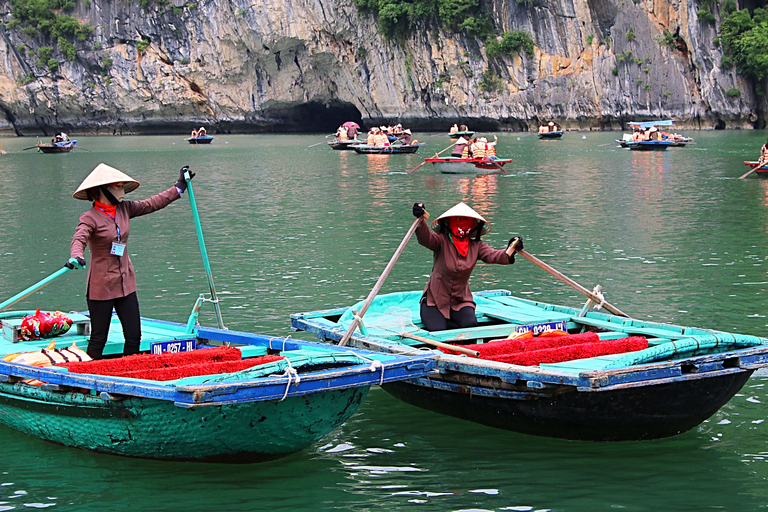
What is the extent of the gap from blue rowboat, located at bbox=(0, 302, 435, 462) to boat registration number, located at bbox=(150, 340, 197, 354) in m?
0.77

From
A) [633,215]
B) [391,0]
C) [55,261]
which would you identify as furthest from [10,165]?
[391,0]

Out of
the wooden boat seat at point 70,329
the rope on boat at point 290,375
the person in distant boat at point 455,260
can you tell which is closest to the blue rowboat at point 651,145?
the person in distant boat at point 455,260

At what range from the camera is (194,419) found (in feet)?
17.6

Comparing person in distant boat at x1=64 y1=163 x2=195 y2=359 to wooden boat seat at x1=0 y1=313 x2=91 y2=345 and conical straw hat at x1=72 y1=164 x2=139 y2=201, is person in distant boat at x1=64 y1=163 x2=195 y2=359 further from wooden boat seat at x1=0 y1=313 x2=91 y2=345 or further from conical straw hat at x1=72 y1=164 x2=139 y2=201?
wooden boat seat at x1=0 y1=313 x2=91 y2=345

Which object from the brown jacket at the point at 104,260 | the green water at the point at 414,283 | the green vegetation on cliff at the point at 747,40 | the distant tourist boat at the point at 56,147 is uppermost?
the green vegetation on cliff at the point at 747,40

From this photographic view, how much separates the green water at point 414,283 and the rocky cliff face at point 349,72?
84.9 ft

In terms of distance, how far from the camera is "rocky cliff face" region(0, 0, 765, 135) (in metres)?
55.2

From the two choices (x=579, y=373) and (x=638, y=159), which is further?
(x=638, y=159)

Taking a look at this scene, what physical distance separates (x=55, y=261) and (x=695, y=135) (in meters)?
44.0

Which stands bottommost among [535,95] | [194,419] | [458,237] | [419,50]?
[194,419]

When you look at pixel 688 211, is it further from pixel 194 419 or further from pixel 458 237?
pixel 194 419

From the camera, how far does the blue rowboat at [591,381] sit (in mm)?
5602

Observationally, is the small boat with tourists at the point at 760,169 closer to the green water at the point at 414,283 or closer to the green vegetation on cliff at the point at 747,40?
the green water at the point at 414,283

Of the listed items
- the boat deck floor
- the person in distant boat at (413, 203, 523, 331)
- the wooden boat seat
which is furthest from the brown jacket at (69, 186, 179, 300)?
the person in distant boat at (413, 203, 523, 331)
